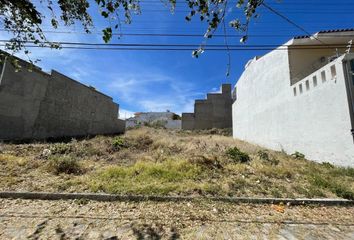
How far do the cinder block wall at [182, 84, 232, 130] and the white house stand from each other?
47.0ft

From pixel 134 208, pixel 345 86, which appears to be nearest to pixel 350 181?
pixel 345 86

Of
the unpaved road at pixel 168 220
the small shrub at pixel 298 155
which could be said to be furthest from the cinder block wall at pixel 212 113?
the unpaved road at pixel 168 220

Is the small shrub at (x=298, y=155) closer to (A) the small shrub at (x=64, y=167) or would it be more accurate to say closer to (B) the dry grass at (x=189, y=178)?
(B) the dry grass at (x=189, y=178)

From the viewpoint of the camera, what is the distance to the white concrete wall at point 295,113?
7.79 metres

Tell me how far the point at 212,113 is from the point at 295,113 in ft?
73.5

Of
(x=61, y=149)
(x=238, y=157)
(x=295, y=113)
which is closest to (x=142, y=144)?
(x=61, y=149)

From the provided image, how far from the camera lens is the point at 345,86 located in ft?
24.5

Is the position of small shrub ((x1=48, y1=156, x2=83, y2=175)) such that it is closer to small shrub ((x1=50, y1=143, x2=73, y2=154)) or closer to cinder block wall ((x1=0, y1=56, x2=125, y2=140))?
small shrub ((x1=50, y1=143, x2=73, y2=154))

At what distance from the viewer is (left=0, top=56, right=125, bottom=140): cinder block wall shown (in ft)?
38.6

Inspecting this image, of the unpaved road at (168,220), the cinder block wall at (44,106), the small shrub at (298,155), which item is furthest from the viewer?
the cinder block wall at (44,106)

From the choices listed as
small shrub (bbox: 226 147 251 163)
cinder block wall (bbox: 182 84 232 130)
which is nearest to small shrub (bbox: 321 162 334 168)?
small shrub (bbox: 226 147 251 163)

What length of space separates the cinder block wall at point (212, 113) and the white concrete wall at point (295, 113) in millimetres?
13561

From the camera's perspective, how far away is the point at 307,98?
32.0ft

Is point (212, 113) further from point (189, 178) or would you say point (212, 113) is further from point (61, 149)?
point (189, 178)
